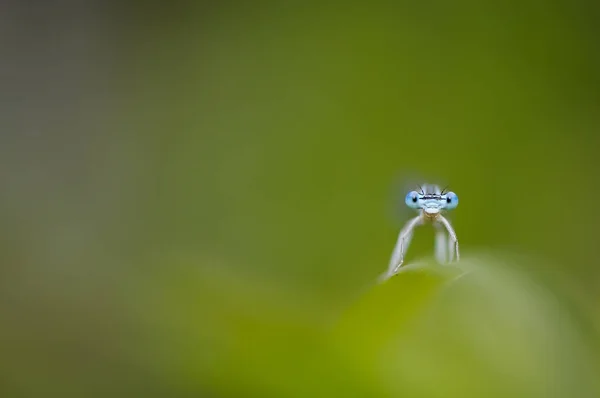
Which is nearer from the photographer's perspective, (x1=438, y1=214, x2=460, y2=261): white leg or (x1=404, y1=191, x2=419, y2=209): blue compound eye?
(x1=438, y1=214, x2=460, y2=261): white leg

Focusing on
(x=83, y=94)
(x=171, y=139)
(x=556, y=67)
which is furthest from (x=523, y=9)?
(x=83, y=94)

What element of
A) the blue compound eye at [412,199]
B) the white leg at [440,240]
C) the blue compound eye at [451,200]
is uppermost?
the blue compound eye at [412,199]

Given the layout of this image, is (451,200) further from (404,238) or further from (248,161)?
(248,161)

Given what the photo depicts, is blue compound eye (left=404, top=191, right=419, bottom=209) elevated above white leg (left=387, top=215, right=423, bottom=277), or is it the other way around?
blue compound eye (left=404, top=191, right=419, bottom=209)

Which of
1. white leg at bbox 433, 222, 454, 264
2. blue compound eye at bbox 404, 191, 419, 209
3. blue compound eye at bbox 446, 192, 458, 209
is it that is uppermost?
blue compound eye at bbox 404, 191, 419, 209

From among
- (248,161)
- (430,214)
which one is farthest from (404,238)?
(248,161)

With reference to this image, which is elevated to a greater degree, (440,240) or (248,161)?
(248,161)
